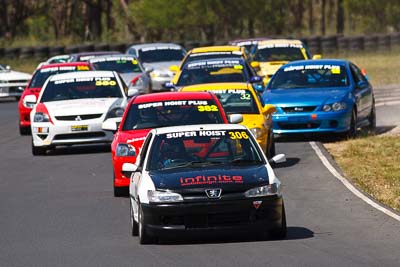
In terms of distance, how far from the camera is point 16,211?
1466 cm

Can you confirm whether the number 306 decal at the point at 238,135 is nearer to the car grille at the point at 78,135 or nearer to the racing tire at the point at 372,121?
the car grille at the point at 78,135

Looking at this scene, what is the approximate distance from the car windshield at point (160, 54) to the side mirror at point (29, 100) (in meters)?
12.3

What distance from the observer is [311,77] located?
2352cm

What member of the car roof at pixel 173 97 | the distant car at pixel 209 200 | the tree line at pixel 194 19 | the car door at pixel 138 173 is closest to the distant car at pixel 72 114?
the car roof at pixel 173 97

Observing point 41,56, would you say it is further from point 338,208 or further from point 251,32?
point 338,208

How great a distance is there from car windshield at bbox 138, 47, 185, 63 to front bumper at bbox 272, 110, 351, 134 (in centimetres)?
1686

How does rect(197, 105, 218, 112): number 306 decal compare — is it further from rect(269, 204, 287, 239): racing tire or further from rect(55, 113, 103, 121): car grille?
rect(55, 113, 103, 121): car grille

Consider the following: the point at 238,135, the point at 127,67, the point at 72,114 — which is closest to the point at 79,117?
the point at 72,114

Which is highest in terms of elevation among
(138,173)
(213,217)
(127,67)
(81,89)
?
(138,173)

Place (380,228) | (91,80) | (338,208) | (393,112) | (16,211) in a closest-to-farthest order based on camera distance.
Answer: (380,228) < (338,208) < (16,211) < (91,80) < (393,112)

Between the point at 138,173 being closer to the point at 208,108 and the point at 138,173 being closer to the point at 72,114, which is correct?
the point at 208,108

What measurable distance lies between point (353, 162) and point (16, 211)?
633 centimetres

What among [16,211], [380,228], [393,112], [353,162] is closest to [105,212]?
[16,211]

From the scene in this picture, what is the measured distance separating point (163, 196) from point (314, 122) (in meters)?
11.3
